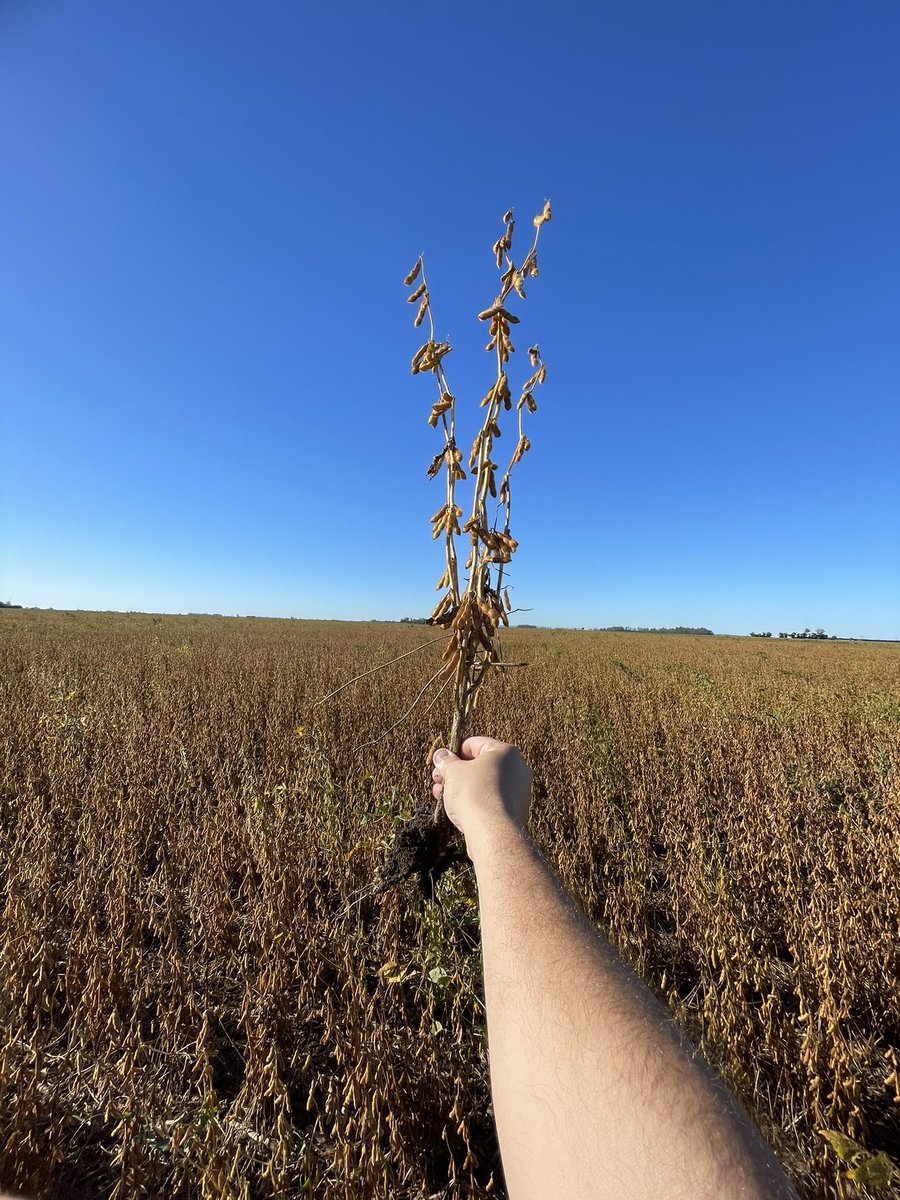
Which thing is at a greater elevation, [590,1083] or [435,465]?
[435,465]

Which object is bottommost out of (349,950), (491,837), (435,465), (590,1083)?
(349,950)

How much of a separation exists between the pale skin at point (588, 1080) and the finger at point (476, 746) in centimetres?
56

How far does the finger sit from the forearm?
613mm

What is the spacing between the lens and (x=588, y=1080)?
68 cm

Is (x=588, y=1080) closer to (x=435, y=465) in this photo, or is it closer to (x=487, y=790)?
(x=487, y=790)

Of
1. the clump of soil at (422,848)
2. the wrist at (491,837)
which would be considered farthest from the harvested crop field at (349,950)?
the wrist at (491,837)

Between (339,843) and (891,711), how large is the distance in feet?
24.8

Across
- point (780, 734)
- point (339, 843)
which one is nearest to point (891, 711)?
point (780, 734)

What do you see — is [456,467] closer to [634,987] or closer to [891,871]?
[634,987]

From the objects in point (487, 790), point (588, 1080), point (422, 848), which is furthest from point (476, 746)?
point (588, 1080)

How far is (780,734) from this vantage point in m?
5.74

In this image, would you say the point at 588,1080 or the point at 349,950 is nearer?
the point at 588,1080

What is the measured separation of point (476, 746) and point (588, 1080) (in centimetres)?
97

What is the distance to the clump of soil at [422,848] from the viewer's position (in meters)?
1.81
